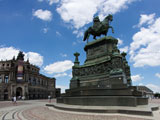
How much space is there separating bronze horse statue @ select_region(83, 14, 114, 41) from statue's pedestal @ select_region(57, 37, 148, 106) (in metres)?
1.29

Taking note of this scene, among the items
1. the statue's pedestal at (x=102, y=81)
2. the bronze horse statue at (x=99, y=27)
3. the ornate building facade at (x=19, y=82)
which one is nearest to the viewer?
the statue's pedestal at (x=102, y=81)

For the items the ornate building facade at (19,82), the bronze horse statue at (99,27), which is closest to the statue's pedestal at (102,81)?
the bronze horse statue at (99,27)

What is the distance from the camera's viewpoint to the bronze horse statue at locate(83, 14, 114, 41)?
15.5 metres

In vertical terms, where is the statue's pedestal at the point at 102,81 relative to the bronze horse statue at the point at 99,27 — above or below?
below

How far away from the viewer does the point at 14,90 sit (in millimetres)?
62344

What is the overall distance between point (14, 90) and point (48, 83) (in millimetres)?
29215

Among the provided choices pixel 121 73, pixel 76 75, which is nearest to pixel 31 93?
pixel 76 75

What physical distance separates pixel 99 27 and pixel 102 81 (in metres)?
6.57

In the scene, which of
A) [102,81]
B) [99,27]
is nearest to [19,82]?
[99,27]

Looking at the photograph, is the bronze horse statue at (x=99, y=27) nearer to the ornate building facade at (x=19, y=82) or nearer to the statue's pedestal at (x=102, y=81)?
the statue's pedestal at (x=102, y=81)

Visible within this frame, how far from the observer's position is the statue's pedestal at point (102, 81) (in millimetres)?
9742

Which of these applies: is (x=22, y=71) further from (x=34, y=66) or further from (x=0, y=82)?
(x=34, y=66)

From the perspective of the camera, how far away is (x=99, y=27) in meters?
15.7

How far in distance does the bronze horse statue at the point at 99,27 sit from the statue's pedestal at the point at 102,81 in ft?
4.23
